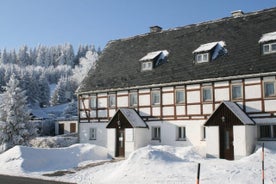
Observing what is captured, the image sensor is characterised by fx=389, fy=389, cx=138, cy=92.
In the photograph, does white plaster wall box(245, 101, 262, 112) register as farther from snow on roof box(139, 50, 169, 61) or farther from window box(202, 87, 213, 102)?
snow on roof box(139, 50, 169, 61)

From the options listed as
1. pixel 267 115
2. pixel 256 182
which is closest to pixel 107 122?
pixel 267 115

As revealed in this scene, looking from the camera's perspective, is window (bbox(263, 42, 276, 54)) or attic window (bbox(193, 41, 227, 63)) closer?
window (bbox(263, 42, 276, 54))

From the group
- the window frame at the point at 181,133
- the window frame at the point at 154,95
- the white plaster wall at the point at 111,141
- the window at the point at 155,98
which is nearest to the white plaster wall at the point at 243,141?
the window frame at the point at 181,133

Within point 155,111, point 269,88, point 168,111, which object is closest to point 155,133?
point 155,111

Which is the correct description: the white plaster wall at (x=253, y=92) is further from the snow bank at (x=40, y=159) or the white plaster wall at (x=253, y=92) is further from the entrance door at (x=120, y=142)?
the snow bank at (x=40, y=159)

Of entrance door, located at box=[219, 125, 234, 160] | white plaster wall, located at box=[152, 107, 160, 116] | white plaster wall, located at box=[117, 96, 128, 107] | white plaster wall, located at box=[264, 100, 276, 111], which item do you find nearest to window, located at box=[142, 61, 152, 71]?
white plaster wall, located at box=[117, 96, 128, 107]

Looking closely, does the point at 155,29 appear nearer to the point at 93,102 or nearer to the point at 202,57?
the point at 202,57

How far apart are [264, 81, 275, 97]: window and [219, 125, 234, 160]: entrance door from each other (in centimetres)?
316

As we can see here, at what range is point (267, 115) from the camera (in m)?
24.8

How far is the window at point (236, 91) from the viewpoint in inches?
1030

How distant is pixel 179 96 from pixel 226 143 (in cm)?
546

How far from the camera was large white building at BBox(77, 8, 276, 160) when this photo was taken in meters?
25.2

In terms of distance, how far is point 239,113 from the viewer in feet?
82.2

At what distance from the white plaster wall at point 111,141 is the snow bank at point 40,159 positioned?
5.18 ft
